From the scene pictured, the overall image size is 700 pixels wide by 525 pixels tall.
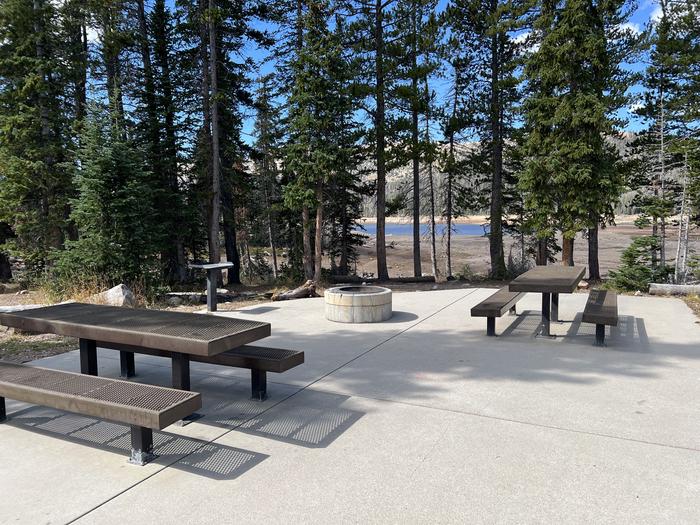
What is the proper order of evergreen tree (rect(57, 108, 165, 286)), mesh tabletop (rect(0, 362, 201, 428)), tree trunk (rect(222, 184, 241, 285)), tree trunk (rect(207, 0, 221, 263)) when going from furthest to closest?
tree trunk (rect(222, 184, 241, 285)) → tree trunk (rect(207, 0, 221, 263)) → evergreen tree (rect(57, 108, 165, 286)) → mesh tabletop (rect(0, 362, 201, 428))

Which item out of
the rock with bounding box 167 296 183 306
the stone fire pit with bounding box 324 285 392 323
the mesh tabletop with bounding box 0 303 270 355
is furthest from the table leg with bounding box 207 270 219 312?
the mesh tabletop with bounding box 0 303 270 355

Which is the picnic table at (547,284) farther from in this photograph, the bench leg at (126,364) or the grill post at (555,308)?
the bench leg at (126,364)

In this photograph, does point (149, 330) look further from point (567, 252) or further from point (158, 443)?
point (567, 252)

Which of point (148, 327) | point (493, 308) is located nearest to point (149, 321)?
point (148, 327)

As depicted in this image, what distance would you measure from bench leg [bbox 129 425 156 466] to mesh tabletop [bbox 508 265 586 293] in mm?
4830

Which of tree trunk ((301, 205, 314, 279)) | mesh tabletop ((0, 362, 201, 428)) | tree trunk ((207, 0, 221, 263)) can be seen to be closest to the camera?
mesh tabletop ((0, 362, 201, 428))

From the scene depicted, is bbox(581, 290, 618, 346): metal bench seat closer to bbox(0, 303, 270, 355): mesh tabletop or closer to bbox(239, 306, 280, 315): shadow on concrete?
bbox(0, 303, 270, 355): mesh tabletop

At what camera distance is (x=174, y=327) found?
3838 mm

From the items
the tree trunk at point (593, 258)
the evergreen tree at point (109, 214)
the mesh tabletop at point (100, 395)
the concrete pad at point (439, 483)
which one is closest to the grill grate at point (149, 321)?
the mesh tabletop at point (100, 395)

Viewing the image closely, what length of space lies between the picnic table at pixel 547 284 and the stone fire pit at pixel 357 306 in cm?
213

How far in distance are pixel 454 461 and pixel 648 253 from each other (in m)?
12.0

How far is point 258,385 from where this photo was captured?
423 centimetres

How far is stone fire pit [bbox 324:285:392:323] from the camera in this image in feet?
25.1

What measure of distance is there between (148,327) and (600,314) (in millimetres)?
5207
